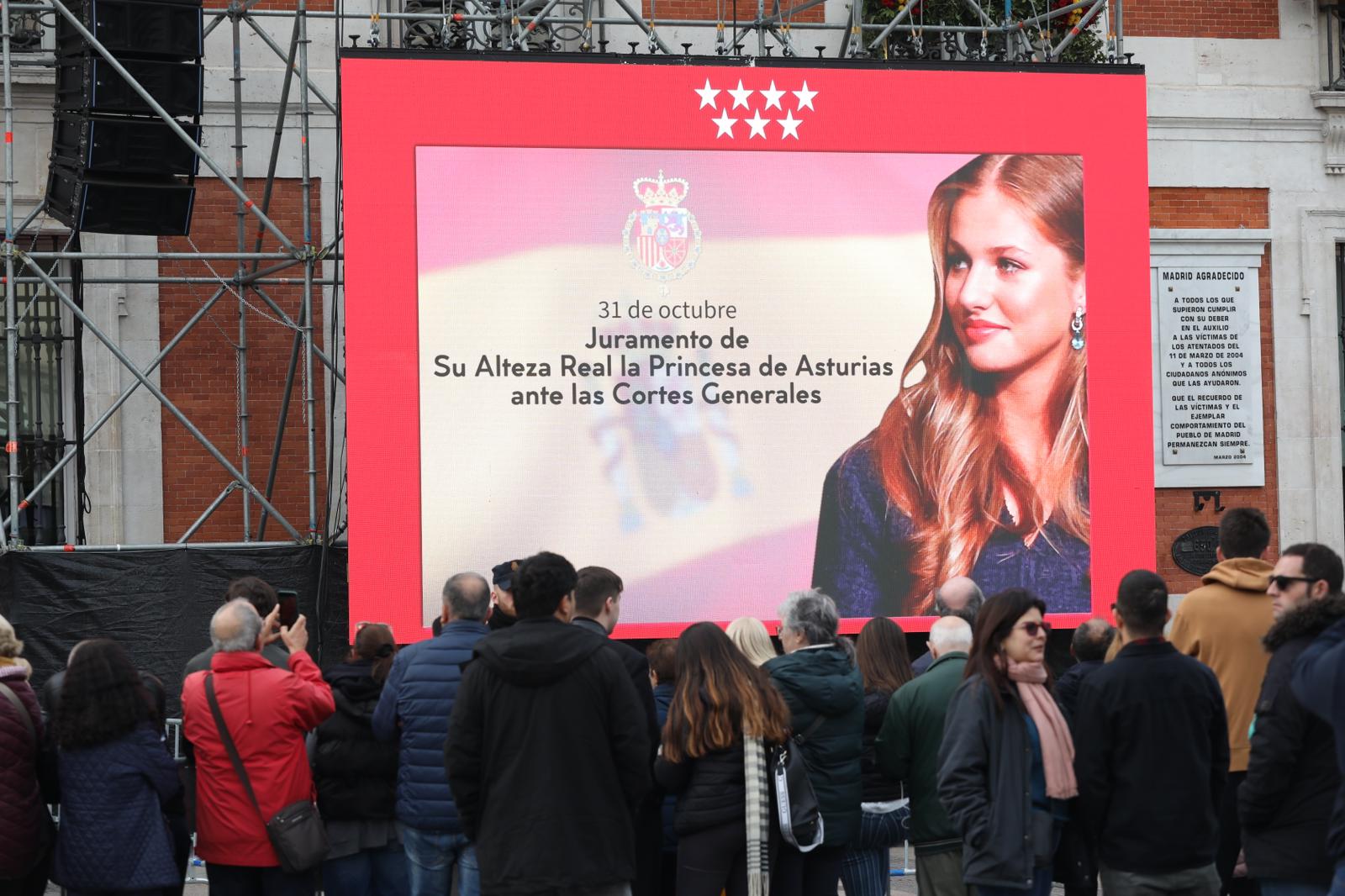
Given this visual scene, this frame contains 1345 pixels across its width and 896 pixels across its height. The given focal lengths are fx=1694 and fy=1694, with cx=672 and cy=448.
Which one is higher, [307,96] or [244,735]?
[307,96]

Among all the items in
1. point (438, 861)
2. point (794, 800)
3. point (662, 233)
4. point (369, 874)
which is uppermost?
point (662, 233)

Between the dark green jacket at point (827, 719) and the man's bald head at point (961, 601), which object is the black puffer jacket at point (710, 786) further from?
the man's bald head at point (961, 601)

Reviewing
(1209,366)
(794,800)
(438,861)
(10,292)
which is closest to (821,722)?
(794,800)

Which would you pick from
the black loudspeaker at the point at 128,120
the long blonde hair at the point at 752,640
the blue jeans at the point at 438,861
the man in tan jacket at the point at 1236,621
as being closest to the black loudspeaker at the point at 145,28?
the black loudspeaker at the point at 128,120

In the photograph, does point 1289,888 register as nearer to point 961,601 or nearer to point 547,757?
point 961,601

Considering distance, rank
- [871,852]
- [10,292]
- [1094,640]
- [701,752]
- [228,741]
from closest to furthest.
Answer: [701,752] → [228,741] → [871,852] → [1094,640] → [10,292]

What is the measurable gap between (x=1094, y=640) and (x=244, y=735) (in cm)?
335

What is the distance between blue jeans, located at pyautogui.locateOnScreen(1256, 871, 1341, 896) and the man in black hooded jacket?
188 centimetres

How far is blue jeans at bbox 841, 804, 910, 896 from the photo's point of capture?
20.3ft

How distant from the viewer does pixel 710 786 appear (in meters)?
5.49

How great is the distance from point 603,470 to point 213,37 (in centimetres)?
481

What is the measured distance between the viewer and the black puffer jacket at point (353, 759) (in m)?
6.12

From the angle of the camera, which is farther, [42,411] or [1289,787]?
[42,411]

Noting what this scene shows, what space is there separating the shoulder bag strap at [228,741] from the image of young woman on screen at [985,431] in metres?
5.37
